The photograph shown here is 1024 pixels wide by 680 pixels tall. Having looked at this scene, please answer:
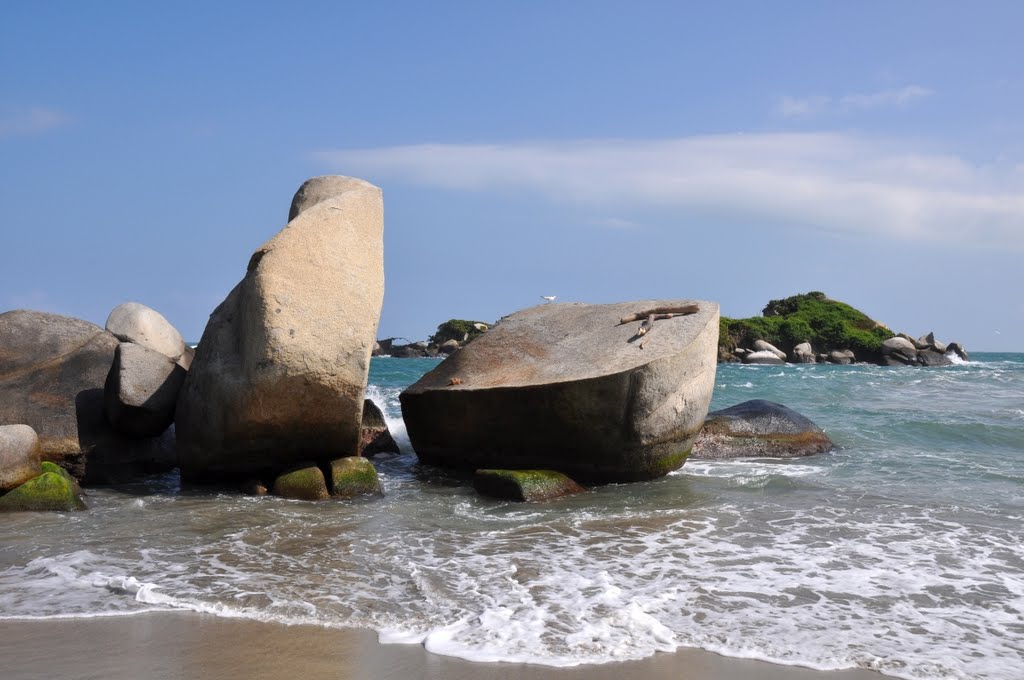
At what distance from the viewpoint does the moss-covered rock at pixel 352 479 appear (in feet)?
28.9

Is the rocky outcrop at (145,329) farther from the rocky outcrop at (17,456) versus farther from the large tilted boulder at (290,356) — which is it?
the rocky outcrop at (17,456)

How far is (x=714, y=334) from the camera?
10.0m

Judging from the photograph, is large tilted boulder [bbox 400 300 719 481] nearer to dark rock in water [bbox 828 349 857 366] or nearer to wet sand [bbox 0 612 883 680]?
wet sand [bbox 0 612 883 680]

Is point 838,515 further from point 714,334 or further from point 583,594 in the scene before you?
point 583,594

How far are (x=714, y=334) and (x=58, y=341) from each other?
282 inches

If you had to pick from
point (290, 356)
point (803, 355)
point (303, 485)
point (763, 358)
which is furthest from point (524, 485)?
point (803, 355)

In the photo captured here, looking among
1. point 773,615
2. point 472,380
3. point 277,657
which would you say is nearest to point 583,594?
point 773,615

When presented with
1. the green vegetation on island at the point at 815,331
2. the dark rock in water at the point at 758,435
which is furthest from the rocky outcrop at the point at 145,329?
the green vegetation on island at the point at 815,331

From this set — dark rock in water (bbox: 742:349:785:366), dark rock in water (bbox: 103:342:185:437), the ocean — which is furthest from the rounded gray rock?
dark rock in water (bbox: 742:349:785:366)

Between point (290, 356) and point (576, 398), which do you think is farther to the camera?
point (576, 398)

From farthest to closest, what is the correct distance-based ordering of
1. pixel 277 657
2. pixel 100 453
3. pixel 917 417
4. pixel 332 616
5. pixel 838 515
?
pixel 917 417, pixel 100 453, pixel 838 515, pixel 332 616, pixel 277 657

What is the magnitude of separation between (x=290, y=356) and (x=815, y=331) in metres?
51.8

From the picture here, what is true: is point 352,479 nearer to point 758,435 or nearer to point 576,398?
point 576,398

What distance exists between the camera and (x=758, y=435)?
12.2m
